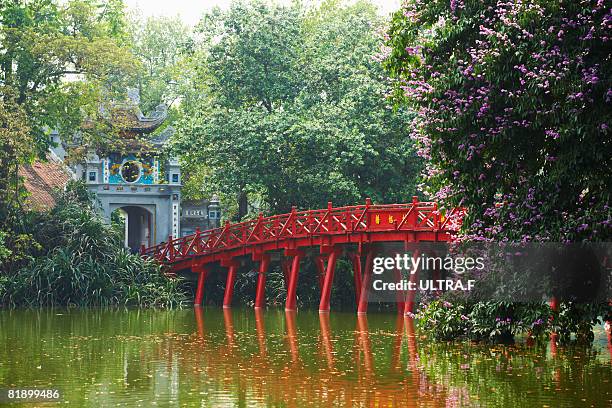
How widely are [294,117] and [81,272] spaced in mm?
9110

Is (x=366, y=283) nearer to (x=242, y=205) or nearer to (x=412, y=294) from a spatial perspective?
(x=412, y=294)

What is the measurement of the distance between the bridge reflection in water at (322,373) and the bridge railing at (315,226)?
19.0ft

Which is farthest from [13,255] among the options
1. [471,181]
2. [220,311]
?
[471,181]

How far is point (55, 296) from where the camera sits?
3869cm

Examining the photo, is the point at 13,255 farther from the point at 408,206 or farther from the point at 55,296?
the point at 408,206

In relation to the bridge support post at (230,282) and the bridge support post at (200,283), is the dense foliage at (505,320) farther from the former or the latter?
the bridge support post at (200,283)

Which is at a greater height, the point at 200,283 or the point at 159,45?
the point at 159,45

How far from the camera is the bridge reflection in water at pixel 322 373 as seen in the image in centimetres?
1557

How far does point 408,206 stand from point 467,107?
13193mm

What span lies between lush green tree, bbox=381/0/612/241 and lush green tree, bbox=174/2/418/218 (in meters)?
20.5

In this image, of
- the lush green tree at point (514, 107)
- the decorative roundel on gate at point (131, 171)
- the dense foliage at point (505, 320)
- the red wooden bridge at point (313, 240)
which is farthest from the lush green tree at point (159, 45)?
the lush green tree at point (514, 107)

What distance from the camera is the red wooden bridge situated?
104 feet

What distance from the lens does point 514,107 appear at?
18734 mm

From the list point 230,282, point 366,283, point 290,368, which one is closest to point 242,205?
point 230,282
